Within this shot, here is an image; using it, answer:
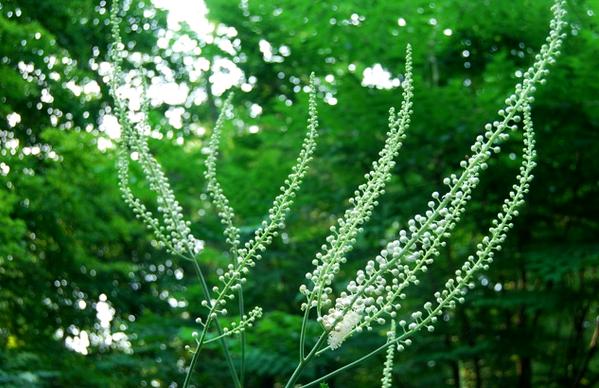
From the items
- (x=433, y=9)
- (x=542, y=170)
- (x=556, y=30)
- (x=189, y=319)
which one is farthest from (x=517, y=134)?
(x=556, y=30)

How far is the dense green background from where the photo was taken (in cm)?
718

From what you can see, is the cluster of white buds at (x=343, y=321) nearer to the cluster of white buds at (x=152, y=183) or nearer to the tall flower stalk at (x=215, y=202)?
the tall flower stalk at (x=215, y=202)

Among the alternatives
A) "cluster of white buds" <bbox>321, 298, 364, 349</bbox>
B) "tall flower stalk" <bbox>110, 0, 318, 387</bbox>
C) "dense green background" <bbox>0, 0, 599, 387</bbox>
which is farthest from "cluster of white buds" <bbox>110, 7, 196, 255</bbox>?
"dense green background" <bbox>0, 0, 599, 387</bbox>

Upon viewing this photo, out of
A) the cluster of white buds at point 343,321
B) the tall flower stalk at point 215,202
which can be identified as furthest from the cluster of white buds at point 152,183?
the cluster of white buds at point 343,321

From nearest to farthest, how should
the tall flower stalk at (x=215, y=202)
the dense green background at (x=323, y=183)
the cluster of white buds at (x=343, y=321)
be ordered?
the cluster of white buds at (x=343, y=321) → the tall flower stalk at (x=215, y=202) → the dense green background at (x=323, y=183)

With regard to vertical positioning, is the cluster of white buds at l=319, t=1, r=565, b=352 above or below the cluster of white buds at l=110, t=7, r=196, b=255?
below

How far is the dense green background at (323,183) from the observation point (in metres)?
7.18

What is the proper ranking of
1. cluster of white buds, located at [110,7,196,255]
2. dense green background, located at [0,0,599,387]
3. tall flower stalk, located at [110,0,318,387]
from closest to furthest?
tall flower stalk, located at [110,0,318,387]
cluster of white buds, located at [110,7,196,255]
dense green background, located at [0,0,599,387]

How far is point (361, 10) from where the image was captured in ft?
24.7

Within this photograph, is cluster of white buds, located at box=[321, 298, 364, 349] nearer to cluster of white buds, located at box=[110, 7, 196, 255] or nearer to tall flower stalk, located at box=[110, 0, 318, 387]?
tall flower stalk, located at box=[110, 0, 318, 387]

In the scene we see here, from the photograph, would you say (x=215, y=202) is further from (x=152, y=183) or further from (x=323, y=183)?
(x=323, y=183)

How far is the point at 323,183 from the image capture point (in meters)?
8.35

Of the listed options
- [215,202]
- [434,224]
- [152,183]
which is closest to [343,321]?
[434,224]

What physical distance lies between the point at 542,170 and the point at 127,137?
556cm
